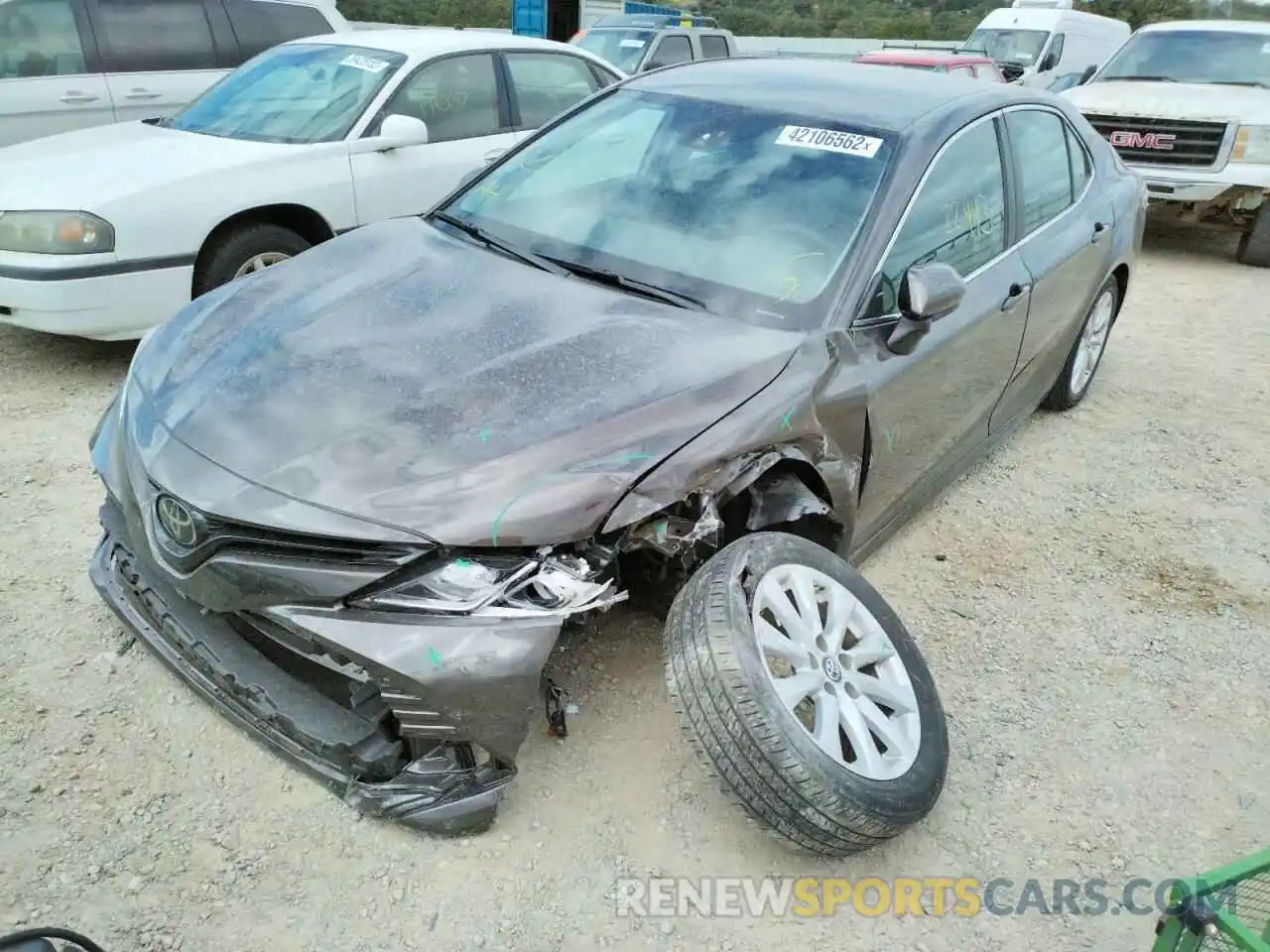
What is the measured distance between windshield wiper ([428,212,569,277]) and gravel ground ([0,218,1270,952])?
117 centimetres

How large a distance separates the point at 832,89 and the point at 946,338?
3.19 feet

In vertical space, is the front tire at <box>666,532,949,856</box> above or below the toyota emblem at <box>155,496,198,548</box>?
below

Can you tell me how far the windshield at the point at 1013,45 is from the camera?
16.1 m

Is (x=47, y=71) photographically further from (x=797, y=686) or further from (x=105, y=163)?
(x=797, y=686)

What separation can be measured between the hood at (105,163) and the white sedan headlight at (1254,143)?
7499mm

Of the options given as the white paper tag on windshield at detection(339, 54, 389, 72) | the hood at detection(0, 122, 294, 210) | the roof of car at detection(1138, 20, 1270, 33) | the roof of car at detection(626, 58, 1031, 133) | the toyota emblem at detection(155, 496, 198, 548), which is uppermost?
the roof of car at detection(626, 58, 1031, 133)

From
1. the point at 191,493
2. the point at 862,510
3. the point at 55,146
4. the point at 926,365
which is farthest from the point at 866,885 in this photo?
the point at 55,146

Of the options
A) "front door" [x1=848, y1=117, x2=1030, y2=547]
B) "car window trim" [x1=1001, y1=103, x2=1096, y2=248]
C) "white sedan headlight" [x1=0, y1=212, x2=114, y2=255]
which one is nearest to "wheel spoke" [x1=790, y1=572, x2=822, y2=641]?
"front door" [x1=848, y1=117, x2=1030, y2=547]

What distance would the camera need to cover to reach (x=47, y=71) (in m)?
6.38

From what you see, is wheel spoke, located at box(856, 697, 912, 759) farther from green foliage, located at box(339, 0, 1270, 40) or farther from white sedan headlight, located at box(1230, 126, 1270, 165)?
green foliage, located at box(339, 0, 1270, 40)

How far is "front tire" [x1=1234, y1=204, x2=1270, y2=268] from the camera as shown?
27.9 ft

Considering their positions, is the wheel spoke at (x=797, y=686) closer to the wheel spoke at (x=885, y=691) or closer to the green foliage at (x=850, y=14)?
the wheel spoke at (x=885, y=691)

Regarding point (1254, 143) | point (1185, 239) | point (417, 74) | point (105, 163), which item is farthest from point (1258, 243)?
point (105, 163)

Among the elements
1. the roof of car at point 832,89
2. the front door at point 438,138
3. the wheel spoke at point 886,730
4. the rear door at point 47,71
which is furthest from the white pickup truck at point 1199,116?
the rear door at point 47,71
